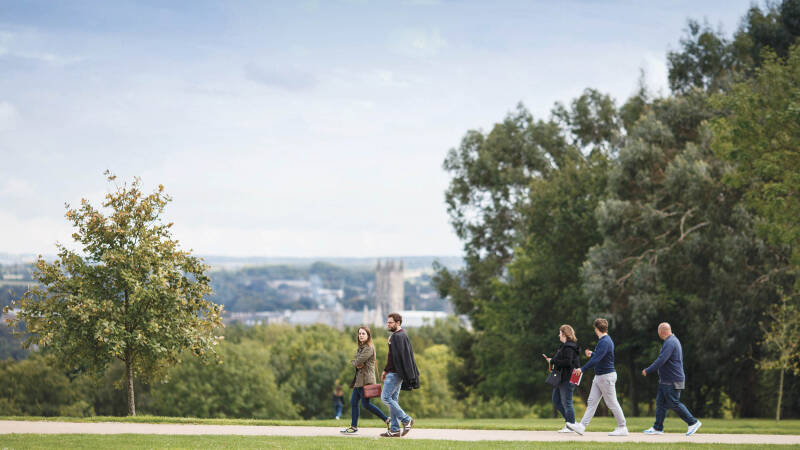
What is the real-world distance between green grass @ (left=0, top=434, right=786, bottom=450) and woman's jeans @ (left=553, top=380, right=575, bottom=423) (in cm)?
166

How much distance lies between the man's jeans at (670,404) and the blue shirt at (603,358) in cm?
124

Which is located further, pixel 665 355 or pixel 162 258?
pixel 162 258

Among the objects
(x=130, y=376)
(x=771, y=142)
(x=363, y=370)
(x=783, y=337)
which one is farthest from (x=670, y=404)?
(x=130, y=376)

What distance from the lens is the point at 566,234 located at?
38.7m

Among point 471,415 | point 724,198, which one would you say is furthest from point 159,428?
point 471,415

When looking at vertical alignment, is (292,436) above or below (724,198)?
below

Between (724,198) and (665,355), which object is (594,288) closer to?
(724,198)

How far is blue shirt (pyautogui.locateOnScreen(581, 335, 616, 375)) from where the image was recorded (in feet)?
48.5

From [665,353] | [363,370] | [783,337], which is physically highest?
[665,353]

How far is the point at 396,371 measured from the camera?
47.4ft

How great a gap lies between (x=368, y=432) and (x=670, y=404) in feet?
19.1

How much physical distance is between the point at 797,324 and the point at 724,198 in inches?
241

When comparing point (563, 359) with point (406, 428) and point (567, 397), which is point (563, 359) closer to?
point (567, 397)

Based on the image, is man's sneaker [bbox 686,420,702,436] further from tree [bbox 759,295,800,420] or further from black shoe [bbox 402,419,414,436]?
tree [bbox 759,295,800,420]
